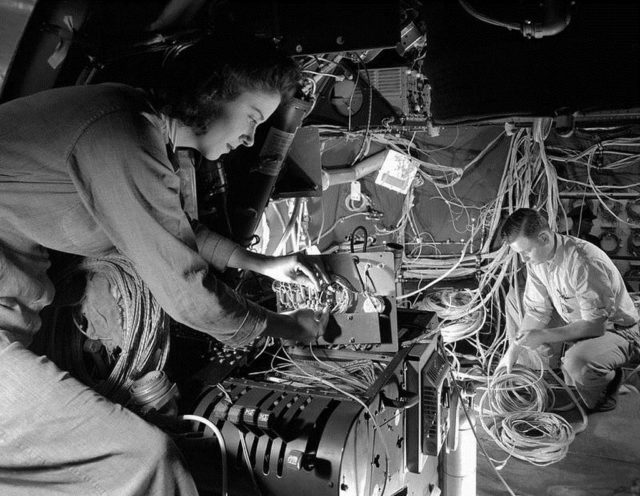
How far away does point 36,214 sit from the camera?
1.39 meters

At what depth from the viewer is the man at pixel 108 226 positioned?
50.0 inches

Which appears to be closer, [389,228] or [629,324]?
[629,324]

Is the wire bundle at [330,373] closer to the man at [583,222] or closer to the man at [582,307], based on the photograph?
the man at [582,307]

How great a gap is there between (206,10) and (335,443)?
5.38 ft

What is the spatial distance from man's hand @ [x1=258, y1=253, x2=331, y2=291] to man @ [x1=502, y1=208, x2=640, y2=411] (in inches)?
69.0

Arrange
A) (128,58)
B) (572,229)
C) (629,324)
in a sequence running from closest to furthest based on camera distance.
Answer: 1. (128,58)
2. (629,324)
3. (572,229)

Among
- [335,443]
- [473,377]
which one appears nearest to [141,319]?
[335,443]

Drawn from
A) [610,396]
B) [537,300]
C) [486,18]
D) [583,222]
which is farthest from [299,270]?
[583,222]

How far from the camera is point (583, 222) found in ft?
12.4

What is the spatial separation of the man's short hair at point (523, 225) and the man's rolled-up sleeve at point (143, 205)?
2.30 meters

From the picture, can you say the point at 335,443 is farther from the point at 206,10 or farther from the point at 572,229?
the point at 572,229

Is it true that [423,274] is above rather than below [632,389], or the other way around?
above

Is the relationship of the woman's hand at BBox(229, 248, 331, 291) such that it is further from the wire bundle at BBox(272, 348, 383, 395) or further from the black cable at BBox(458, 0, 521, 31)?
the black cable at BBox(458, 0, 521, 31)

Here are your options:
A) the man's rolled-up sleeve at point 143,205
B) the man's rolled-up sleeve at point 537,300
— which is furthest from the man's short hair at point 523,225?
the man's rolled-up sleeve at point 143,205
